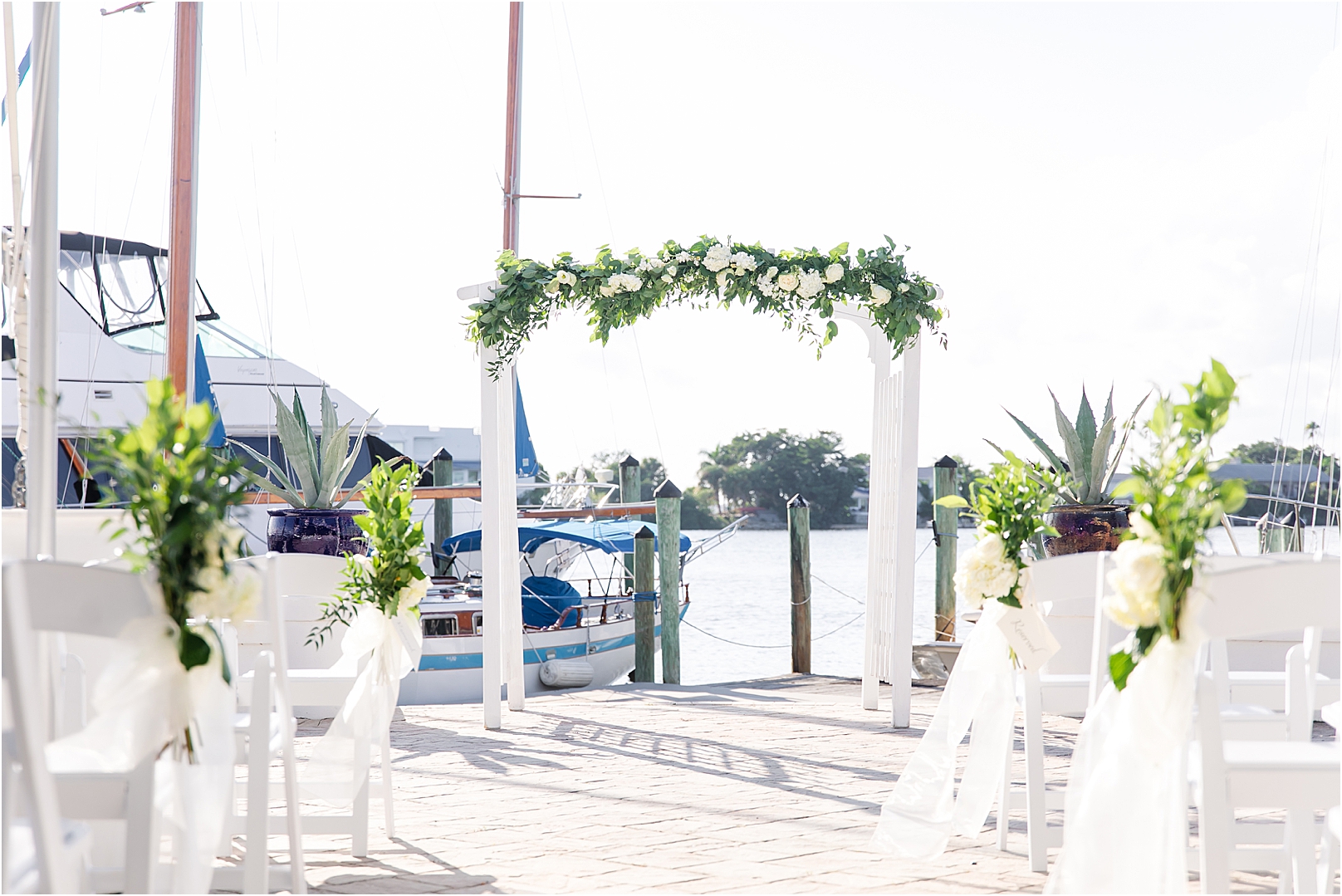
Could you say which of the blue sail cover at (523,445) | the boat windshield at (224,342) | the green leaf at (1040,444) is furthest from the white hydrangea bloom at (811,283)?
the boat windshield at (224,342)

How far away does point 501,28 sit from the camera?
14.9 meters

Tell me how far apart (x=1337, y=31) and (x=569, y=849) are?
777cm

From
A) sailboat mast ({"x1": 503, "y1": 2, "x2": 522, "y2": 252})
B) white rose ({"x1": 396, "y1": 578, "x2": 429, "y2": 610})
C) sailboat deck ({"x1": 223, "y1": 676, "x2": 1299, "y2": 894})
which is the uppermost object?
sailboat mast ({"x1": 503, "y1": 2, "x2": 522, "y2": 252})

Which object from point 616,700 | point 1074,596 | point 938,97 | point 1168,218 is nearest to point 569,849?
point 1074,596

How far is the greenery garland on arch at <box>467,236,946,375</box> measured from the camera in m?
6.04

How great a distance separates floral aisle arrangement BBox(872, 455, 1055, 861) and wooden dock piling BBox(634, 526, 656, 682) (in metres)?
5.95

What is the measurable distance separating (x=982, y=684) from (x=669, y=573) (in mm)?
5755

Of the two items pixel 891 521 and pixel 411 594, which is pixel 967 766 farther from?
pixel 891 521

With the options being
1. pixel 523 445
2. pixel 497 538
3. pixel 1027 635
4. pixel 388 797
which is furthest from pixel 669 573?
pixel 523 445

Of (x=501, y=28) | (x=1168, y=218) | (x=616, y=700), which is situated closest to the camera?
(x=616, y=700)

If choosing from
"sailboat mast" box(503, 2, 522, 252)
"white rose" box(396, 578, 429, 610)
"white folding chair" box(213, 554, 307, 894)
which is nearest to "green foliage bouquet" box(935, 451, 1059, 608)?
"white rose" box(396, 578, 429, 610)

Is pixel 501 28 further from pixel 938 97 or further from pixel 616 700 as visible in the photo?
pixel 616 700

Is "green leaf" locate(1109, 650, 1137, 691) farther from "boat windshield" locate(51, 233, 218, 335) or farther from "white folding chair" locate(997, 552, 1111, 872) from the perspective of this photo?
"boat windshield" locate(51, 233, 218, 335)

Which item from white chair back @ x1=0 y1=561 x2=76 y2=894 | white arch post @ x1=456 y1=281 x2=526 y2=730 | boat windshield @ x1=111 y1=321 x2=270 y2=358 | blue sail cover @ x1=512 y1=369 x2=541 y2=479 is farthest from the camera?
blue sail cover @ x1=512 y1=369 x2=541 y2=479
